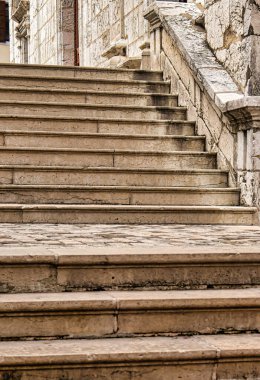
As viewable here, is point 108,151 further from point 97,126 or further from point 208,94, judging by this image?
point 208,94

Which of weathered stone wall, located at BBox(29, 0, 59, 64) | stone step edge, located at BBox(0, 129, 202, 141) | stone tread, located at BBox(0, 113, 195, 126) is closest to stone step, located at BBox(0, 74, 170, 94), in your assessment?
stone tread, located at BBox(0, 113, 195, 126)

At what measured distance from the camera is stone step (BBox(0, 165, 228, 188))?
619 cm

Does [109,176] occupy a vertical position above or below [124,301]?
above

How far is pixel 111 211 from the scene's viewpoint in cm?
574

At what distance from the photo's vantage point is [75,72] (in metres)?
8.20

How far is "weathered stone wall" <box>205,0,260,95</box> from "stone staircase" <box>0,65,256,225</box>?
2.53 ft

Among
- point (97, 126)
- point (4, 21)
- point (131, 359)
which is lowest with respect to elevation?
point (131, 359)

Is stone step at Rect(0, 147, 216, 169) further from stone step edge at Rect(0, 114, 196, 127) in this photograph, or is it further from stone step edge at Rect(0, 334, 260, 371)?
stone step edge at Rect(0, 334, 260, 371)

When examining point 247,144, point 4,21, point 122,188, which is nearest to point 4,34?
point 4,21

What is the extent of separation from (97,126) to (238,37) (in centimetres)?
157

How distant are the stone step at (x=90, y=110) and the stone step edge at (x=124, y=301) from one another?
3.79 metres

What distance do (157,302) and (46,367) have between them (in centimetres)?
66

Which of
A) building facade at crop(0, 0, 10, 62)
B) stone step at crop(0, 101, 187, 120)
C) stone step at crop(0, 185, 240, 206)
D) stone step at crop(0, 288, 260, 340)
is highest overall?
building facade at crop(0, 0, 10, 62)

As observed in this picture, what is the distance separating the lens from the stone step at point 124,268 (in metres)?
3.68
